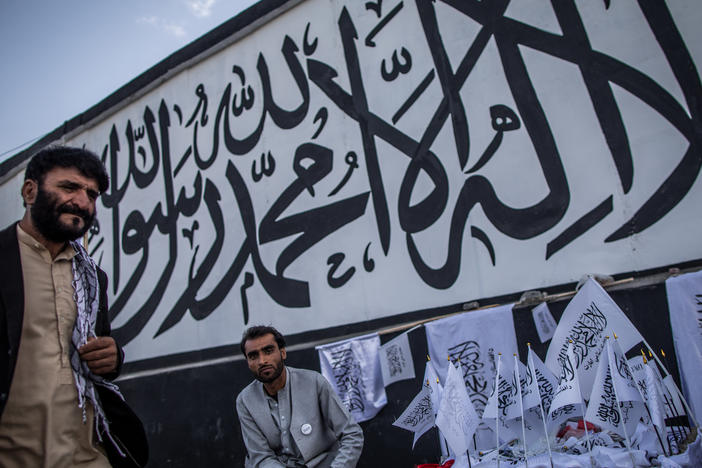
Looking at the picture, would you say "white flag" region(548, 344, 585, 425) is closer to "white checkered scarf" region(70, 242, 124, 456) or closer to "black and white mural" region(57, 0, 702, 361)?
"black and white mural" region(57, 0, 702, 361)

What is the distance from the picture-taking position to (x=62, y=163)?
1675 mm

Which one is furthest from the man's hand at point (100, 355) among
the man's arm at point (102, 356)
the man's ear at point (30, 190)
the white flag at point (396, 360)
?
the white flag at point (396, 360)

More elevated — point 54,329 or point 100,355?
point 54,329

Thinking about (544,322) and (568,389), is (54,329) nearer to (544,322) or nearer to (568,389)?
(568,389)

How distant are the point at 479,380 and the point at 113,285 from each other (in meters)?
4.87

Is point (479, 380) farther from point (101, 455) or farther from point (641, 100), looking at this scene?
point (101, 455)

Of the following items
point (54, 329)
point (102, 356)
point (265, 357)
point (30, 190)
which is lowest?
point (265, 357)

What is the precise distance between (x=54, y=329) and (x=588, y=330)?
247 centimetres

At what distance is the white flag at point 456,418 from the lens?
2.40m

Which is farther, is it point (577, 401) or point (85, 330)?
point (577, 401)

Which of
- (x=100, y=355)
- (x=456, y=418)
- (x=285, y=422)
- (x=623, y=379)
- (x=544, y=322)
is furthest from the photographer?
(x=544, y=322)

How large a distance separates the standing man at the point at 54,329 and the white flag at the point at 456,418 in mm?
1483

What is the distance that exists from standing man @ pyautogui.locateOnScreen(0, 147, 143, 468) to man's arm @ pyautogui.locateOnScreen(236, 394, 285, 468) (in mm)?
930

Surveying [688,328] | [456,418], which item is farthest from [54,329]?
[688,328]
